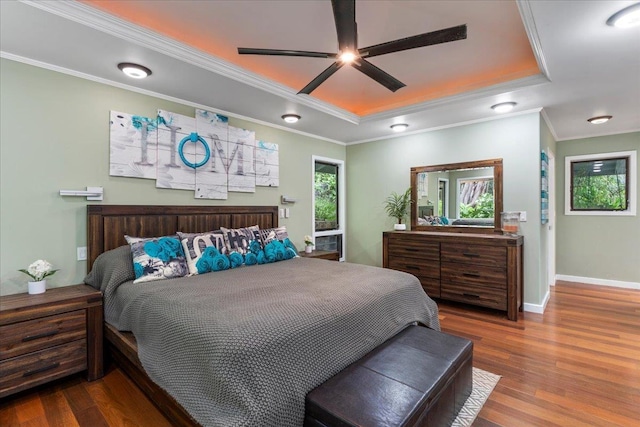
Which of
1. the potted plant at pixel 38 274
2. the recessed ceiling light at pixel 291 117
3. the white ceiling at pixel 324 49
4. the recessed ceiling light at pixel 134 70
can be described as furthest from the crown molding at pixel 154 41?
the potted plant at pixel 38 274

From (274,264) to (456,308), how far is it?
2.47 meters

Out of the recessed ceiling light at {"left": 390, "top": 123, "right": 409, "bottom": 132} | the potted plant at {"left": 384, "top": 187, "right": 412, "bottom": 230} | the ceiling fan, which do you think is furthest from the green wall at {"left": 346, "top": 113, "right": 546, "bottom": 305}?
the ceiling fan

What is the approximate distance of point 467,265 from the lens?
149 inches

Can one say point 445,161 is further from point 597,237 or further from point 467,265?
point 597,237

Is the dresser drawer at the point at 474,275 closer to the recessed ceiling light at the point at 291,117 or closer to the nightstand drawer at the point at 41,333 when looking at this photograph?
the recessed ceiling light at the point at 291,117

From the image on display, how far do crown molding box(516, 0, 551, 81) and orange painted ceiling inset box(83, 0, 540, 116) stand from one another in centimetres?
20

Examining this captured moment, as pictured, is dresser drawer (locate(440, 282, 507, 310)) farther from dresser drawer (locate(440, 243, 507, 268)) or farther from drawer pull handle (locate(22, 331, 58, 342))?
drawer pull handle (locate(22, 331, 58, 342))

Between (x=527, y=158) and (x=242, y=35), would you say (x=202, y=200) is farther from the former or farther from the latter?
(x=527, y=158)

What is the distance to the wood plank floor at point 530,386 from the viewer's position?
6.22 feet

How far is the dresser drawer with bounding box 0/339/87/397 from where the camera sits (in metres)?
1.97

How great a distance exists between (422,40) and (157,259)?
2510 mm

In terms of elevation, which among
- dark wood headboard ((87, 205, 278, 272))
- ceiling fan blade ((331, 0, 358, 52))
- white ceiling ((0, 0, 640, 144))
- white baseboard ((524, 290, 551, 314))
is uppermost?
white ceiling ((0, 0, 640, 144))

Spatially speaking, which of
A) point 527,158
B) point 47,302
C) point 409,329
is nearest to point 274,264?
point 409,329

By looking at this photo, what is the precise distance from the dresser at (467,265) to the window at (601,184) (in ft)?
8.36
